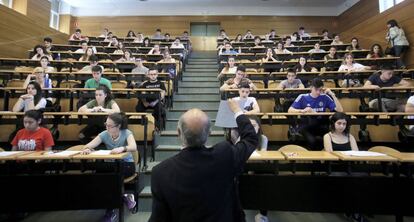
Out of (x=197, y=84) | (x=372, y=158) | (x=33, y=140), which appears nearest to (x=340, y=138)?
(x=372, y=158)

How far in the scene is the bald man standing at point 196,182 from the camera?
112 cm

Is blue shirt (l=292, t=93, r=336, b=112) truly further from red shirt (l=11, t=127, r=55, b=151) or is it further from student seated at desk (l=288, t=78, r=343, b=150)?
red shirt (l=11, t=127, r=55, b=151)

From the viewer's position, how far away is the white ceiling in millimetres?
11633

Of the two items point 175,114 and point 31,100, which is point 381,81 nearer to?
point 175,114

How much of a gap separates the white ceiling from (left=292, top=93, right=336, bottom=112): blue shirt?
29.9 feet

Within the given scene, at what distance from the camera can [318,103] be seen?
354cm

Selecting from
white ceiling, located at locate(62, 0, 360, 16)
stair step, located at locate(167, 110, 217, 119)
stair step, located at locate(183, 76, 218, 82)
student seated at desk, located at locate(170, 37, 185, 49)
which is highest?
white ceiling, located at locate(62, 0, 360, 16)

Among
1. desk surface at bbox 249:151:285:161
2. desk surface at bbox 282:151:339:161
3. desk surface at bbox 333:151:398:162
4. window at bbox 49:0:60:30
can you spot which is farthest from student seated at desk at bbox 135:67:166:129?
window at bbox 49:0:60:30

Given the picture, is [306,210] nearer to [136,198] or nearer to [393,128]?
[136,198]

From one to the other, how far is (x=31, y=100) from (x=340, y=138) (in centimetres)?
375

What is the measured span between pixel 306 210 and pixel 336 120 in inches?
40.3

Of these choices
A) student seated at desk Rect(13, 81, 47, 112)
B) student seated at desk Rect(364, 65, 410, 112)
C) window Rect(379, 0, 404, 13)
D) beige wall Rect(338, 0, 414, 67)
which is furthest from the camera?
window Rect(379, 0, 404, 13)

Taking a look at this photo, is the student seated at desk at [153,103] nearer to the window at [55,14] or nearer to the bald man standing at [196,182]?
the bald man standing at [196,182]

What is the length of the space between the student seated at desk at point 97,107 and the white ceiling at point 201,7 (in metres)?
9.17
